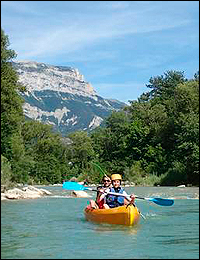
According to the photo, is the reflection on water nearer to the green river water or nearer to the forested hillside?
the green river water

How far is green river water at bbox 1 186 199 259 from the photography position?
18.7 ft

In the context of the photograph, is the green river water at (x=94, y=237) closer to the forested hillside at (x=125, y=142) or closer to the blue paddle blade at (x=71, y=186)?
the blue paddle blade at (x=71, y=186)

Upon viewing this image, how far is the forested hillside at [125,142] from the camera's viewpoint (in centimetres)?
1669

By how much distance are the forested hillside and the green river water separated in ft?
14.5

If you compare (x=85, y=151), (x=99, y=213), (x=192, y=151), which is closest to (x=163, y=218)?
(x=99, y=213)

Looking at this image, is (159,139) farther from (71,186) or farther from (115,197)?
(115,197)

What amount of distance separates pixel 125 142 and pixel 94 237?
24.3m

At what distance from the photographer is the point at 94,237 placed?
703cm

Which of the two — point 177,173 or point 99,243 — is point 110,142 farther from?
point 99,243

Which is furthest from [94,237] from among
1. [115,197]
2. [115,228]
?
[115,197]

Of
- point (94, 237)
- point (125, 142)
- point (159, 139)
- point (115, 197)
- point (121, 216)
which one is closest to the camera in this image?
point (94, 237)

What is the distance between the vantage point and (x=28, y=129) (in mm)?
35094

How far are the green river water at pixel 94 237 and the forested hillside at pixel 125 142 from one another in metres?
4.41

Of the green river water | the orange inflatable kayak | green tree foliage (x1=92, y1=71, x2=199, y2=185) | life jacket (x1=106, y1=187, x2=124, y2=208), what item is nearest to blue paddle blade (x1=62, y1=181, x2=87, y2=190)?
the green river water
